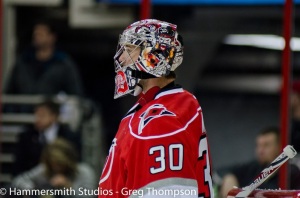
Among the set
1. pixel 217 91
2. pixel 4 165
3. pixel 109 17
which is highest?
pixel 109 17

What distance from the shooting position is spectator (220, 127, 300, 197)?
633 centimetres

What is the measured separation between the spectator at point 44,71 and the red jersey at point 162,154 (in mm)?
3360

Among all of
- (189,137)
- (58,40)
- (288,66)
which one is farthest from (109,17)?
(189,137)

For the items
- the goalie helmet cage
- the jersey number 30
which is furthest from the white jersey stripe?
the goalie helmet cage

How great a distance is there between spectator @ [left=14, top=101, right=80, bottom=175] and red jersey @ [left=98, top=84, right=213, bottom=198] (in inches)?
126

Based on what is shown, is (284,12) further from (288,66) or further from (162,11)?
(162,11)

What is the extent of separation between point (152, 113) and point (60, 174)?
3030 millimetres

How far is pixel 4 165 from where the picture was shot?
7.21m

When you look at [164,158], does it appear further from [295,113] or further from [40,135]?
[40,135]

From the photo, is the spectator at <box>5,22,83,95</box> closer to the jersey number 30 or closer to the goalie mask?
the goalie mask

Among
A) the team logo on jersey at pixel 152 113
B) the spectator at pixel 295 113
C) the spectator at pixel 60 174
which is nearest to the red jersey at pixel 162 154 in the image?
the team logo on jersey at pixel 152 113

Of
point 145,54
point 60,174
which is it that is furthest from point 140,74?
point 60,174

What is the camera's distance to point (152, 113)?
12.7 ft

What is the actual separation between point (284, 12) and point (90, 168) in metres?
1.68
